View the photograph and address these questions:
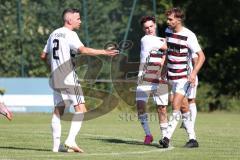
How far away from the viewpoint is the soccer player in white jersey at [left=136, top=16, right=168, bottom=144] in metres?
14.4

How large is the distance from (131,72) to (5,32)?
565cm

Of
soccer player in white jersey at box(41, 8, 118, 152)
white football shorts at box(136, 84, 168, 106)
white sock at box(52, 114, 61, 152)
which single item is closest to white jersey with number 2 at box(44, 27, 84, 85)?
soccer player in white jersey at box(41, 8, 118, 152)

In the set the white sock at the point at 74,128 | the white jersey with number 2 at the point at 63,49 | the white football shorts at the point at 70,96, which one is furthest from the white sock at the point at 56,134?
the white jersey with number 2 at the point at 63,49

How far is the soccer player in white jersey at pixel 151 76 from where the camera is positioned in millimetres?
14352

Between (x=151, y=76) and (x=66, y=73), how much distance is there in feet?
8.24

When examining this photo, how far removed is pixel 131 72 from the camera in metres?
28.4

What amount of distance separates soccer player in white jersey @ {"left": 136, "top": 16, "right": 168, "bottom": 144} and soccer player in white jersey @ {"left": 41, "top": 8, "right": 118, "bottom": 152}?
6.88 ft

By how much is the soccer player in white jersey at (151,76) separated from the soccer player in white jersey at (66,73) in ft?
6.88

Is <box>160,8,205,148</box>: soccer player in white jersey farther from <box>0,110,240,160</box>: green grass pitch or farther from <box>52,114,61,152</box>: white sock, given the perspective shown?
<box>52,114,61,152</box>: white sock

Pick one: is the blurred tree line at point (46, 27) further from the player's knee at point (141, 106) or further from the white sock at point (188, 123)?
the white sock at point (188, 123)

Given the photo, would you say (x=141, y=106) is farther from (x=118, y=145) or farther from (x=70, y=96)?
(x=70, y=96)

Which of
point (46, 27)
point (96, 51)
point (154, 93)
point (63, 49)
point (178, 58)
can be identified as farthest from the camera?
point (46, 27)

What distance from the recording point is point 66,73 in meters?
12.6

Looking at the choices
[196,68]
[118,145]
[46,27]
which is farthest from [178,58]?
[46,27]
